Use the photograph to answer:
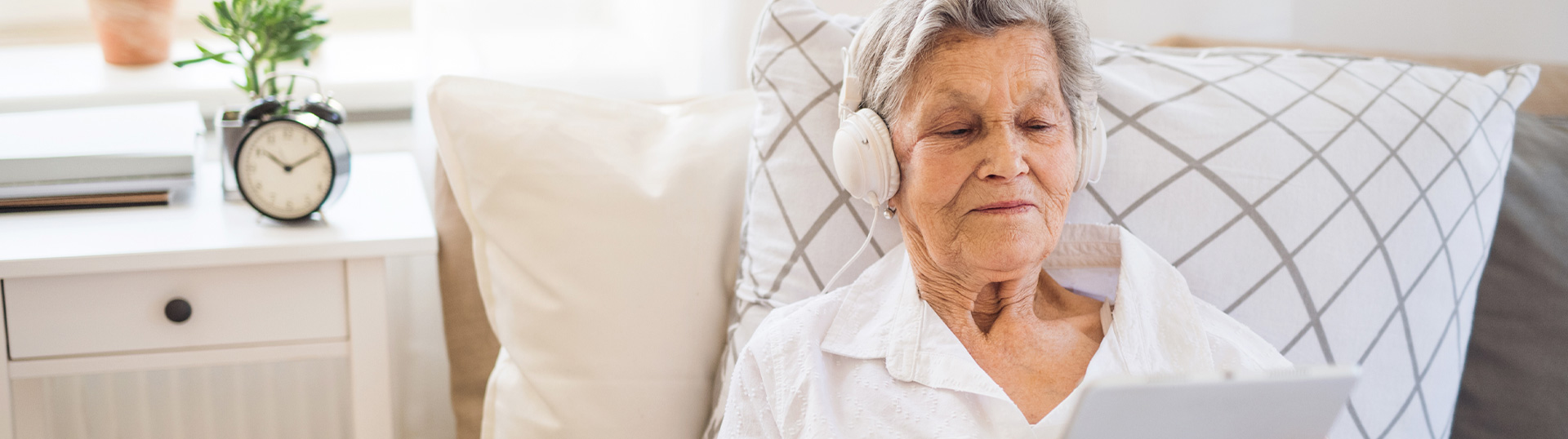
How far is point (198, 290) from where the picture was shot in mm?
1185

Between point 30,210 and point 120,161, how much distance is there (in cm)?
13

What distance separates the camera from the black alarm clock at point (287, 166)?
1.24 metres

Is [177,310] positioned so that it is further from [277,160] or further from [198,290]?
[277,160]

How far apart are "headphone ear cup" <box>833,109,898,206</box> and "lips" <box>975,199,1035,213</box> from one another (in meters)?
0.10

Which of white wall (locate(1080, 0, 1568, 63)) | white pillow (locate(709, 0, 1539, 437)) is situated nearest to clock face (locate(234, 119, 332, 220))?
white pillow (locate(709, 0, 1539, 437))

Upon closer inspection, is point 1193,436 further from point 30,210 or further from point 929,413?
point 30,210

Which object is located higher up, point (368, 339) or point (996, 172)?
point (996, 172)

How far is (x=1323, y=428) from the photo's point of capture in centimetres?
68

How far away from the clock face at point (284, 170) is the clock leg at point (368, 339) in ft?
0.40

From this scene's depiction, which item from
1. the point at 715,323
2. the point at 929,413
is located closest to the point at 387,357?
the point at 715,323

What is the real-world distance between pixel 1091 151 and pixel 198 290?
109 cm

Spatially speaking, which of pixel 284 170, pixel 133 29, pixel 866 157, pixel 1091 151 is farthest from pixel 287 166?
pixel 1091 151

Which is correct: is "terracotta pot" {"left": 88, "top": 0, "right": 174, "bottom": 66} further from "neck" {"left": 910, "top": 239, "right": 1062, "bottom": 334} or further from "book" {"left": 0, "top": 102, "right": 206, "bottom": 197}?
"neck" {"left": 910, "top": 239, "right": 1062, "bottom": 334}

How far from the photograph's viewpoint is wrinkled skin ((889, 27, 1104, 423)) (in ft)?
2.89
